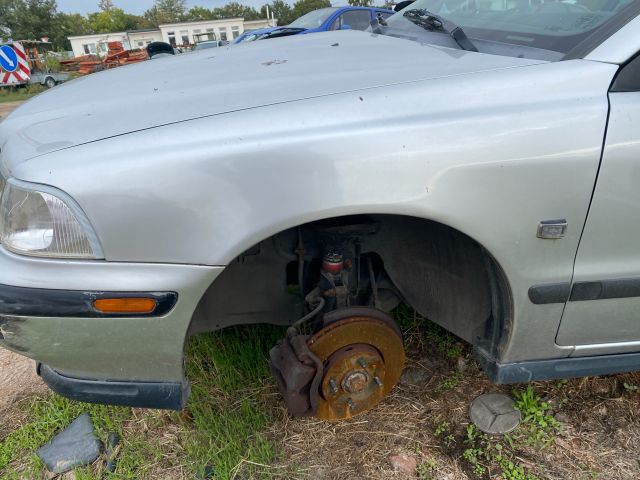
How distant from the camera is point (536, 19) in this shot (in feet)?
5.77

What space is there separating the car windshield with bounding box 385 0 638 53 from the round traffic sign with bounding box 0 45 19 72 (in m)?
8.30

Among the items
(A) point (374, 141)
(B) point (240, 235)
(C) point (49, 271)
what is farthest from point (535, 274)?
(C) point (49, 271)

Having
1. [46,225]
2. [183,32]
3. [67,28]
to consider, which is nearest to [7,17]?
[67,28]

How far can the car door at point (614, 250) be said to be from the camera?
4.37 feet

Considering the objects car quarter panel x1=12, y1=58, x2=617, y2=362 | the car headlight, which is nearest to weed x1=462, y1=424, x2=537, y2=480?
car quarter panel x1=12, y1=58, x2=617, y2=362

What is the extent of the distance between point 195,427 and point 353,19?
874cm

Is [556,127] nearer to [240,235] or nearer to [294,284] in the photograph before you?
[240,235]

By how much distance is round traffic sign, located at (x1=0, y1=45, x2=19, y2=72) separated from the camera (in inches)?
315

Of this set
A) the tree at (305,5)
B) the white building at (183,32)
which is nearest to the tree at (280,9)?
the tree at (305,5)

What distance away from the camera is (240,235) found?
4.17 ft

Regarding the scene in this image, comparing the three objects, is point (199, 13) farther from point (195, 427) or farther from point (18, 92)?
point (195, 427)

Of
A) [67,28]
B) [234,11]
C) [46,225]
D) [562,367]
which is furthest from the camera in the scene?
[234,11]

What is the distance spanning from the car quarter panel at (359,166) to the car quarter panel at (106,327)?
58mm

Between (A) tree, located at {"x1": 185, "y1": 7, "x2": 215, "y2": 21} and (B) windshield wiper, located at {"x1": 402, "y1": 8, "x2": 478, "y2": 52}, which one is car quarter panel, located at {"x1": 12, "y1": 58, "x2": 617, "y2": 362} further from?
(A) tree, located at {"x1": 185, "y1": 7, "x2": 215, "y2": 21}
